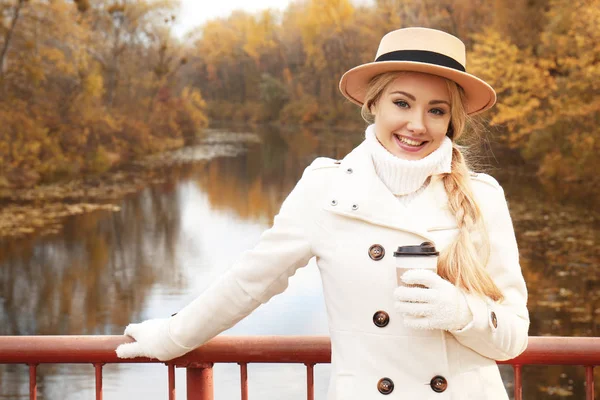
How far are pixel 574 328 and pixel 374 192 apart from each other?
9711 mm

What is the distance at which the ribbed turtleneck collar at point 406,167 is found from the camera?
5.60ft

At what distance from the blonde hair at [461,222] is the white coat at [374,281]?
3cm

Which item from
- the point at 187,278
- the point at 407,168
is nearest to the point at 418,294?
the point at 407,168

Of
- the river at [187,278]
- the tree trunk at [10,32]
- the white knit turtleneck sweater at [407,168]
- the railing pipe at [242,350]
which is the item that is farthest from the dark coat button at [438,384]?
the tree trunk at [10,32]

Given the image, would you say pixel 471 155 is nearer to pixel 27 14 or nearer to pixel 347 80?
pixel 347 80

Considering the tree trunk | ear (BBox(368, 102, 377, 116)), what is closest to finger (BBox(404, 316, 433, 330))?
ear (BBox(368, 102, 377, 116))

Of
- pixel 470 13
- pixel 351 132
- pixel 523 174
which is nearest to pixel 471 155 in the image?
pixel 523 174

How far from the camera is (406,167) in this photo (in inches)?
67.5

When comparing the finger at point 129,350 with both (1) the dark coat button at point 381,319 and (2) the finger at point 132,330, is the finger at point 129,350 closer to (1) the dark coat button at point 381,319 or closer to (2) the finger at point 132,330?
(2) the finger at point 132,330

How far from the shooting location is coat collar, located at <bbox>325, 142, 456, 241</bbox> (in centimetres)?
169

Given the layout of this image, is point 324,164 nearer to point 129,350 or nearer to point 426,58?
point 426,58

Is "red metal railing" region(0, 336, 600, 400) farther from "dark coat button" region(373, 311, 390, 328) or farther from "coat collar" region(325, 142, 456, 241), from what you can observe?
"coat collar" region(325, 142, 456, 241)

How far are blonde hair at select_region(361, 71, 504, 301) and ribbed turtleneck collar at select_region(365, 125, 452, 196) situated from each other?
0.05 meters

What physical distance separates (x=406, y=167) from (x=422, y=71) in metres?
0.20
